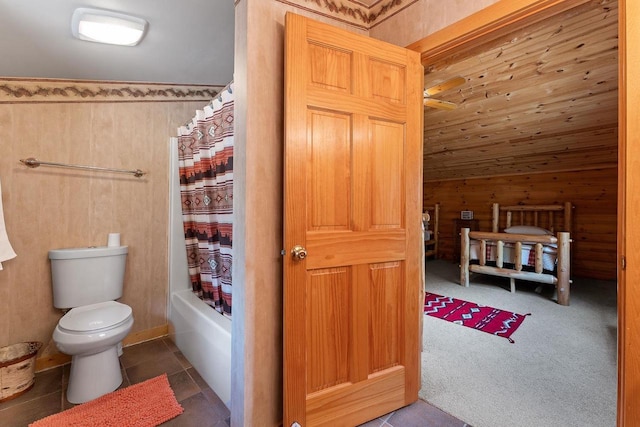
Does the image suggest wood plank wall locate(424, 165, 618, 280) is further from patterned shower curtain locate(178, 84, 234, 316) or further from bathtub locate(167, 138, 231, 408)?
bathtub locate(167, 138, 231, 408)

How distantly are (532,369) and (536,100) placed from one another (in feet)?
8.75

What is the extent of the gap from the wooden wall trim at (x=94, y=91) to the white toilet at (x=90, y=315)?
107cm

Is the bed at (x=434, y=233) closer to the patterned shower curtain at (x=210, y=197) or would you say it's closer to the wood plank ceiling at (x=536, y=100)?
the wood plank ceiling at (x=536, y=100)

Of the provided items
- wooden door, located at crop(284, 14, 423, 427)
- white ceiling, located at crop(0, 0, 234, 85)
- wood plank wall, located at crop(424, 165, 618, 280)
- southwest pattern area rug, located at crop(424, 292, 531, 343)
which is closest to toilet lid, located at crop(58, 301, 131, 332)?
wooden door, located at crop(284, 14, 423, 427)

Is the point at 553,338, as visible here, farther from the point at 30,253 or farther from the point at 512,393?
the point at 30,253

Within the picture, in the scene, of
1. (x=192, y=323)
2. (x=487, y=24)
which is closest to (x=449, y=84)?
(x=487, y=24)

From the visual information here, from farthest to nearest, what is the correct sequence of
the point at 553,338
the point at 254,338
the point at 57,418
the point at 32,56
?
the point at 553,338
the point at 32,56
the point at 57,418
the point at 254,338

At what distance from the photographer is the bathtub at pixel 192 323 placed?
1.66 m

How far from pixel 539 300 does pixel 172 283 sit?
407 cm

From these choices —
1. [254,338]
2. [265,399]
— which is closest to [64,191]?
[254,338]

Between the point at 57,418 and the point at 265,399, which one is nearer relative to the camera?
the point at 265,399

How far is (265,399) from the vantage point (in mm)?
1340

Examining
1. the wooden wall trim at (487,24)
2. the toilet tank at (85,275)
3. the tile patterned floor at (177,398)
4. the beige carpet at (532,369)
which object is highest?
the wooden wall trim at (487,24)

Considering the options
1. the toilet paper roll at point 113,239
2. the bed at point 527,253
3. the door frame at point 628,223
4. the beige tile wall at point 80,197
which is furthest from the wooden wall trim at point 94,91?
the bed at point 527,253
